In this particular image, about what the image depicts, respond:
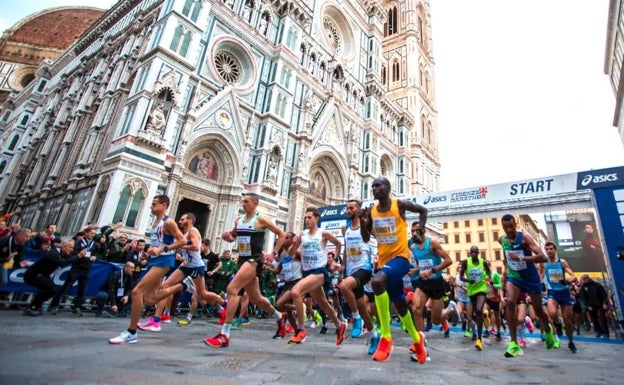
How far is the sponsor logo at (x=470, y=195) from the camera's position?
15847 millimetres

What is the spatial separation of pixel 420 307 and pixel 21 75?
63107mm

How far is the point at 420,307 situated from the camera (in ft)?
17.2

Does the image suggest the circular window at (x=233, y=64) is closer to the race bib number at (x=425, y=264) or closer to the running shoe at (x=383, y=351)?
the race bib number at (x=425, y=264)

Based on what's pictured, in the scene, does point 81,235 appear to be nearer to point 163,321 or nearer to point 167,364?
point 163,321

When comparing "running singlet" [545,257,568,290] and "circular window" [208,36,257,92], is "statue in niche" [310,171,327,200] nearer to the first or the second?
"circular window" [208,36,257,92]

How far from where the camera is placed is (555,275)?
270 inches

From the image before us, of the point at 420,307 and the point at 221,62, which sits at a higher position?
the point at 221,62

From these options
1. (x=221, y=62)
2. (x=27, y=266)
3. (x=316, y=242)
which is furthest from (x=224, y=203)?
(x=316, y=242)

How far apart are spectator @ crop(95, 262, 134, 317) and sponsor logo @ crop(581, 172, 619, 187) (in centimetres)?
1568

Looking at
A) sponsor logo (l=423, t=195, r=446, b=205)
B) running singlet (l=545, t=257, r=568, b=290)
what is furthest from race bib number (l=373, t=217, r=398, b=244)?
sponsor logo (l=423, t=195, r=446, b=205)

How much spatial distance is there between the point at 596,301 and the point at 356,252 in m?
9.70

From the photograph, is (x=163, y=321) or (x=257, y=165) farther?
(x=257, y=165)

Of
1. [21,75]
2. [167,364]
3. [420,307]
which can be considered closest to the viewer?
[167,364]

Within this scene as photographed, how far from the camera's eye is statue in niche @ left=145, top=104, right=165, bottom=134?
1440 centimetres
